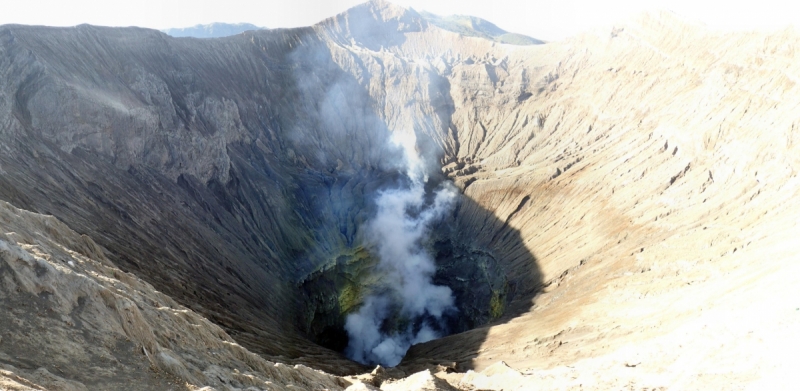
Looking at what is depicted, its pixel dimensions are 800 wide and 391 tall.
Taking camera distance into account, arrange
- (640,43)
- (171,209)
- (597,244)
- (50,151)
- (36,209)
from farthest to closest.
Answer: (640,43) < (597,244) < (171,209) < (50,151) < (36,209)

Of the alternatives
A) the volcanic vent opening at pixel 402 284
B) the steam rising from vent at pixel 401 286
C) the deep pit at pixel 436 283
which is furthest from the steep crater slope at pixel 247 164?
the steam rising from vent at pixel 401 286

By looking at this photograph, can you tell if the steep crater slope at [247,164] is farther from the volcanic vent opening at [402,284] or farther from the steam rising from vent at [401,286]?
the steam rising from vent at [401,286]

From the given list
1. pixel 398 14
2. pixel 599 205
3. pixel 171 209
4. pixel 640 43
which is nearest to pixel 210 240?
pixel 171 209

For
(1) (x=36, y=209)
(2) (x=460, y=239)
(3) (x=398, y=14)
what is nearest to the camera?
(1) (x=36, y=209)

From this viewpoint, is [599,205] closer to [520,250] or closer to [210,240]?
[520,250]

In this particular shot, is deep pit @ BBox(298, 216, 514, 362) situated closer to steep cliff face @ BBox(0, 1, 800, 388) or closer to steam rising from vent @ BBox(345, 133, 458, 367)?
steep cliff face @ BBox(0, 1, 800, 388)

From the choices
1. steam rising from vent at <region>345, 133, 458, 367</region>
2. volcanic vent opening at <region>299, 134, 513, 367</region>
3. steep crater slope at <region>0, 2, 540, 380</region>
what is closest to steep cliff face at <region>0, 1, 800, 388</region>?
steep crater slope at <region>0, 2, 540, 380</region>

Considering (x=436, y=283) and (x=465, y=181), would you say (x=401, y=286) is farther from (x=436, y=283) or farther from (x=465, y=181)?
(x=465, y=181)
